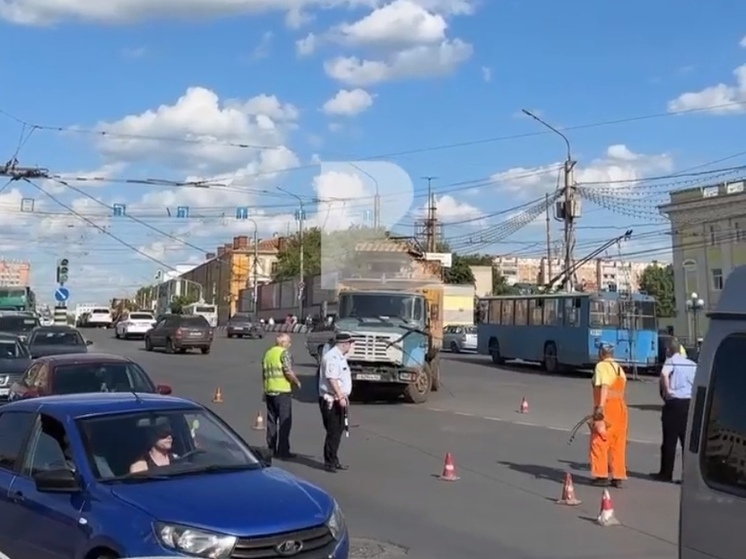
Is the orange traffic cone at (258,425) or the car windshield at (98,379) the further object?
the orange traffic cone at (258,425)

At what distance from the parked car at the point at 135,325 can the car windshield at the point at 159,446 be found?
52618 mm

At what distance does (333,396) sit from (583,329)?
2519cm

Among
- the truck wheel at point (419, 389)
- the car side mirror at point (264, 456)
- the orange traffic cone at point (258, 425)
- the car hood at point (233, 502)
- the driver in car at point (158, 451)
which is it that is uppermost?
the driver in car at point (158, 451)

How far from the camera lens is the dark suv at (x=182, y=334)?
46.0m

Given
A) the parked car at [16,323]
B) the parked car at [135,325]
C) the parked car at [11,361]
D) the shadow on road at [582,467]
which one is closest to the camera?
the shadow on road at [582,467]

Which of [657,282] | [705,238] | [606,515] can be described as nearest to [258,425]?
[606,515]

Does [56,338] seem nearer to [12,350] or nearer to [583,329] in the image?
[12,350]

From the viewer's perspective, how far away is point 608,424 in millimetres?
12648

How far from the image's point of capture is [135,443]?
7148mm

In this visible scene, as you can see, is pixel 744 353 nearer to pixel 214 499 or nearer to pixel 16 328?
pixel 214 499

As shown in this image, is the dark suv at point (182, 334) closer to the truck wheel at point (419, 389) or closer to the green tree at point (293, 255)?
the truck wheel at point (419, 389)

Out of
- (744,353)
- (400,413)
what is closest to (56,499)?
(744,353)

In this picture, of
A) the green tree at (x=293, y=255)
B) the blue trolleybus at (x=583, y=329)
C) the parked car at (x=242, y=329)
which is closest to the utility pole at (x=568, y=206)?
the blue trolleybus at (x=583, y=329)

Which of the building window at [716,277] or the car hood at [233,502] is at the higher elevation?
the building window at [716,277]
